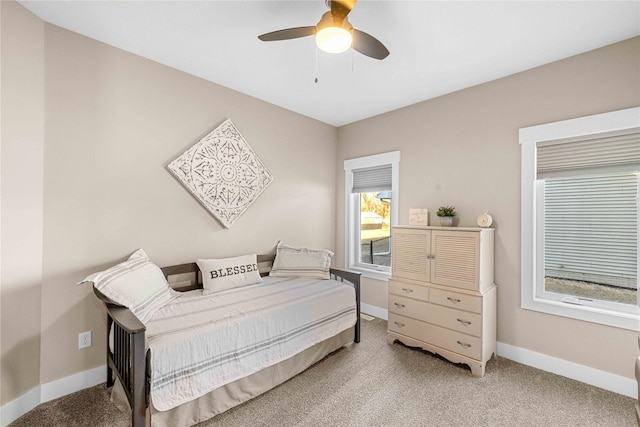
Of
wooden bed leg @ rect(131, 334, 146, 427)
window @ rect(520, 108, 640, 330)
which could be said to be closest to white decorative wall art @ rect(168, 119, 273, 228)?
wooden bed leg @ rect(131, 334, 146, 427)

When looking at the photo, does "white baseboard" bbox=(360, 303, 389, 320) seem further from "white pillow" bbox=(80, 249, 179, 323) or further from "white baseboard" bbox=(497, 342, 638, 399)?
"white pillow" bbox=(80, 249, 179, 323)

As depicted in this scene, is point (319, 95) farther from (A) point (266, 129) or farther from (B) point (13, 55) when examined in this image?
(B) point (13, 55)

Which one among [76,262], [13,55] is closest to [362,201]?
[76,262]

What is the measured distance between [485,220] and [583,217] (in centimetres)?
73

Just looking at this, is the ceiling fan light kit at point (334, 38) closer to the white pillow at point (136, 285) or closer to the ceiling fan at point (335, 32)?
the ceiling fan at point (335, 32)

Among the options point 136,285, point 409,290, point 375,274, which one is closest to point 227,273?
point 136,285

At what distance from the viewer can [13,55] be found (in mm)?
1812

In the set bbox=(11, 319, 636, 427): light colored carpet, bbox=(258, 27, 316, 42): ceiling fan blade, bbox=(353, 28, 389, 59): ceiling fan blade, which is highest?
bbox=(258, 27, 316, 42): ceiling fan blade

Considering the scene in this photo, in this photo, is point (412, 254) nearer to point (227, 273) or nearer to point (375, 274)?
point (375, 274)

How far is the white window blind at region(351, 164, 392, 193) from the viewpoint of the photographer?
12.2ft

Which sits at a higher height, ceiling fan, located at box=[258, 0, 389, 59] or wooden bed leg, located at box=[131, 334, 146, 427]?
ceiling fan, located at box=[258, 0, 389, 59]

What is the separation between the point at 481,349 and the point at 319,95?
2899 mm

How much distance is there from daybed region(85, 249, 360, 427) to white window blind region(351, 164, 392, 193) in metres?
1.51

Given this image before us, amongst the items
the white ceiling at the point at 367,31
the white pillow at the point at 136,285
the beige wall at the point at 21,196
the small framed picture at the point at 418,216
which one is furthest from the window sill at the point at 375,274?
the beige wall at the point at 21,196
